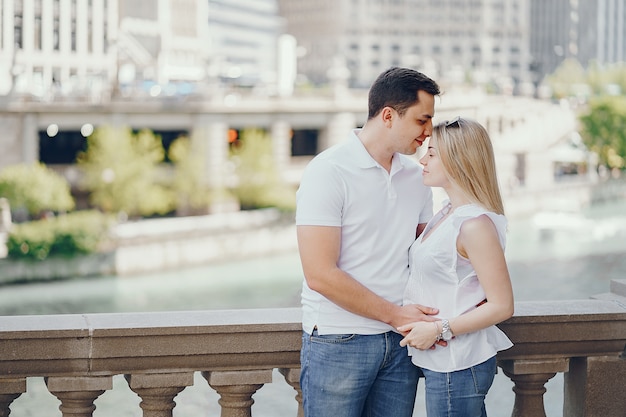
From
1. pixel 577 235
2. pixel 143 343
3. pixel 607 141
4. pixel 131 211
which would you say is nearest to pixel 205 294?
pixel 131 211

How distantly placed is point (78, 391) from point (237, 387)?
0.61 meters

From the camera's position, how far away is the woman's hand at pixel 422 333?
394 centimetres

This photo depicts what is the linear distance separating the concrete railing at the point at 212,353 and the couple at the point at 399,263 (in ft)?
1.16

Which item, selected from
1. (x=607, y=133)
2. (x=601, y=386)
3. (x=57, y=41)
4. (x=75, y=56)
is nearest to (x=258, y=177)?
(x=57, y=41)

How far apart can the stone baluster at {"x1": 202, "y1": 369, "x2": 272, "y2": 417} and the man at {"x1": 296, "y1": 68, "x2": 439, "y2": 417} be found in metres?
0.35

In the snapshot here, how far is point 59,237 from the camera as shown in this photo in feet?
131

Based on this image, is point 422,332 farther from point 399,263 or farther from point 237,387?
point 237,387

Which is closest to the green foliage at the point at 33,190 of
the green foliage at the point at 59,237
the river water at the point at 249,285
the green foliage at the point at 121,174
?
the green foliage at the point at 121,174

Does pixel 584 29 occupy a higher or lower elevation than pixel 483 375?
higher

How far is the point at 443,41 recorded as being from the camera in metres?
151

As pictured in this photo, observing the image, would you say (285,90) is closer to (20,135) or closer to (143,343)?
(20,135)

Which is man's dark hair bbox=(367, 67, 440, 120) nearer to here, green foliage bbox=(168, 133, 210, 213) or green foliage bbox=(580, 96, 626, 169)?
green foliage bbox=(168, 133, 210, 213)

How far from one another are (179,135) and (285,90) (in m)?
7.55

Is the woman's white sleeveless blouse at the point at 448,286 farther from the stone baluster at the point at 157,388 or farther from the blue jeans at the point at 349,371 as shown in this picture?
the stone baluster at the point at 157,388
